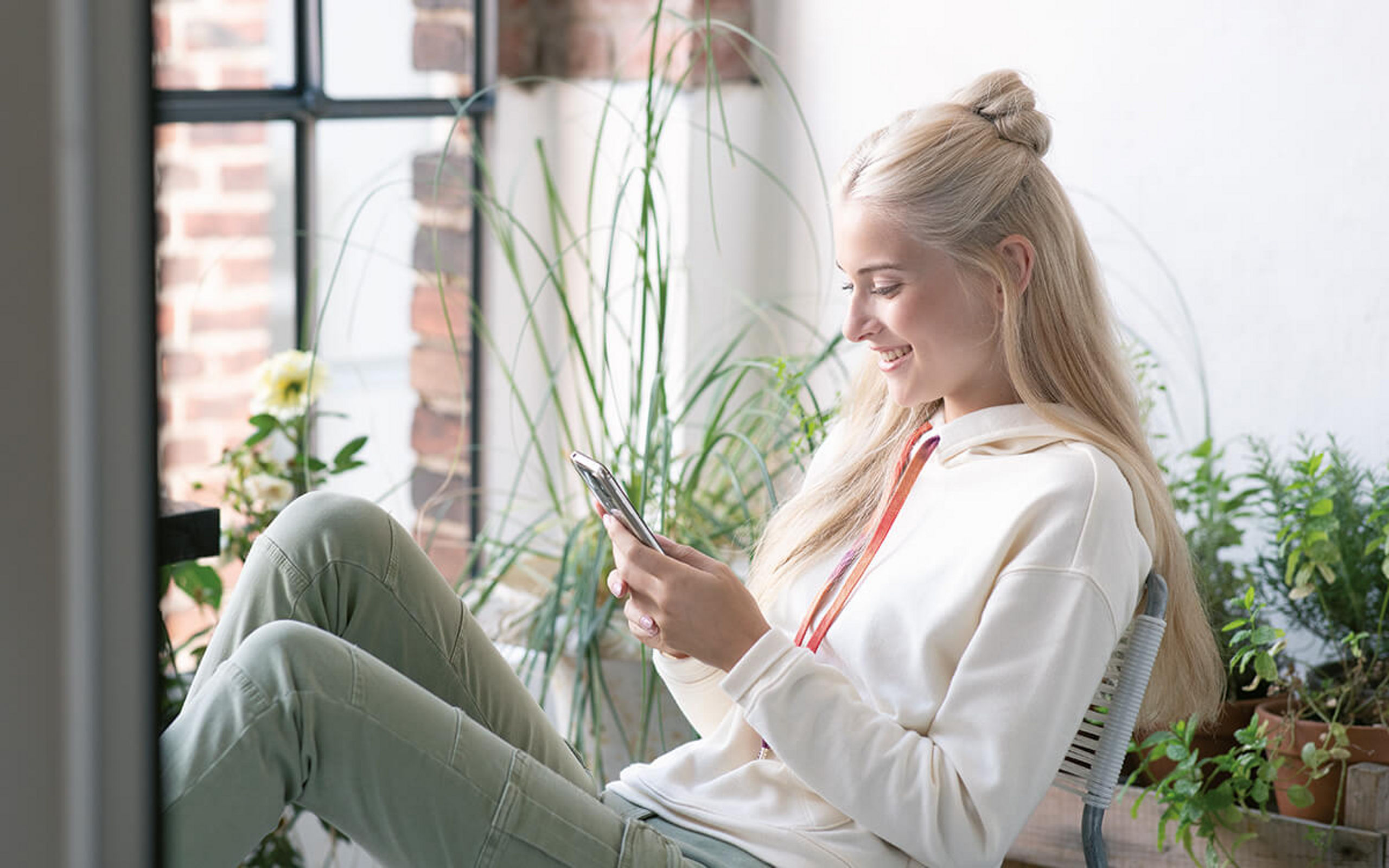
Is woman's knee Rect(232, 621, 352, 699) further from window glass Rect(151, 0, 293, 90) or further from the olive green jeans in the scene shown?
window glass Rect(151, 0, 293, 90)

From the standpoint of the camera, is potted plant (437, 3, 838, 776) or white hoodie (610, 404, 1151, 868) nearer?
white hoodie (610, 404, 1151, 868)

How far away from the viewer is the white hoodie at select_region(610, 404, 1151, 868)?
1.23m

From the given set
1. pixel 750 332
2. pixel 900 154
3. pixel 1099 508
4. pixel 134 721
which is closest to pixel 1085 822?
pixel 1099 508

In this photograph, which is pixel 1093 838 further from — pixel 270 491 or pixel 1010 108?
pixel 270 491

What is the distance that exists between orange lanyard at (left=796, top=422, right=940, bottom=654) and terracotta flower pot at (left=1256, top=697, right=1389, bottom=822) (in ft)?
2.22

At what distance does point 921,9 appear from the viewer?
8.48ft

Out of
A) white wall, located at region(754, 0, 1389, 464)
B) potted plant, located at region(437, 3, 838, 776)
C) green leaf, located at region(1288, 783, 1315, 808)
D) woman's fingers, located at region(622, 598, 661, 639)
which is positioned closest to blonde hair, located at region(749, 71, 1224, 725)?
green leaf, located at region(1288, 783, 1315, 808)

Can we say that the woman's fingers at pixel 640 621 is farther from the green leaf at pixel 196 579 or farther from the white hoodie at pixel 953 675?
the green leaf at pixel 196 579

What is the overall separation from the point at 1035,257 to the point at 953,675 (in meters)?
0.41

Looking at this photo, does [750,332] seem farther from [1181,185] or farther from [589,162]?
[1181,185]

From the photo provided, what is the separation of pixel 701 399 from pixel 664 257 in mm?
282

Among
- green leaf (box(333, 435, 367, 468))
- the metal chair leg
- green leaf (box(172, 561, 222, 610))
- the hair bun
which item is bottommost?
green leaf (box(172, 561, 222, 610))

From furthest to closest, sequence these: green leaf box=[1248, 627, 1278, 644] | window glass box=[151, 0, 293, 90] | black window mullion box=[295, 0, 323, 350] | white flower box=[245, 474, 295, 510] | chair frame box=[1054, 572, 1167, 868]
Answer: black window mullion box=[295, 0, 323, 350] < window glass box=[151, 0, 293, 90] < white flower box=[245, 474, 295, 510] < green leaf box=[1248, 627, 1278, 644] < chair frame box=[1054, 572, 1167, 868]

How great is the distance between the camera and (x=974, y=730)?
48.5 inches
